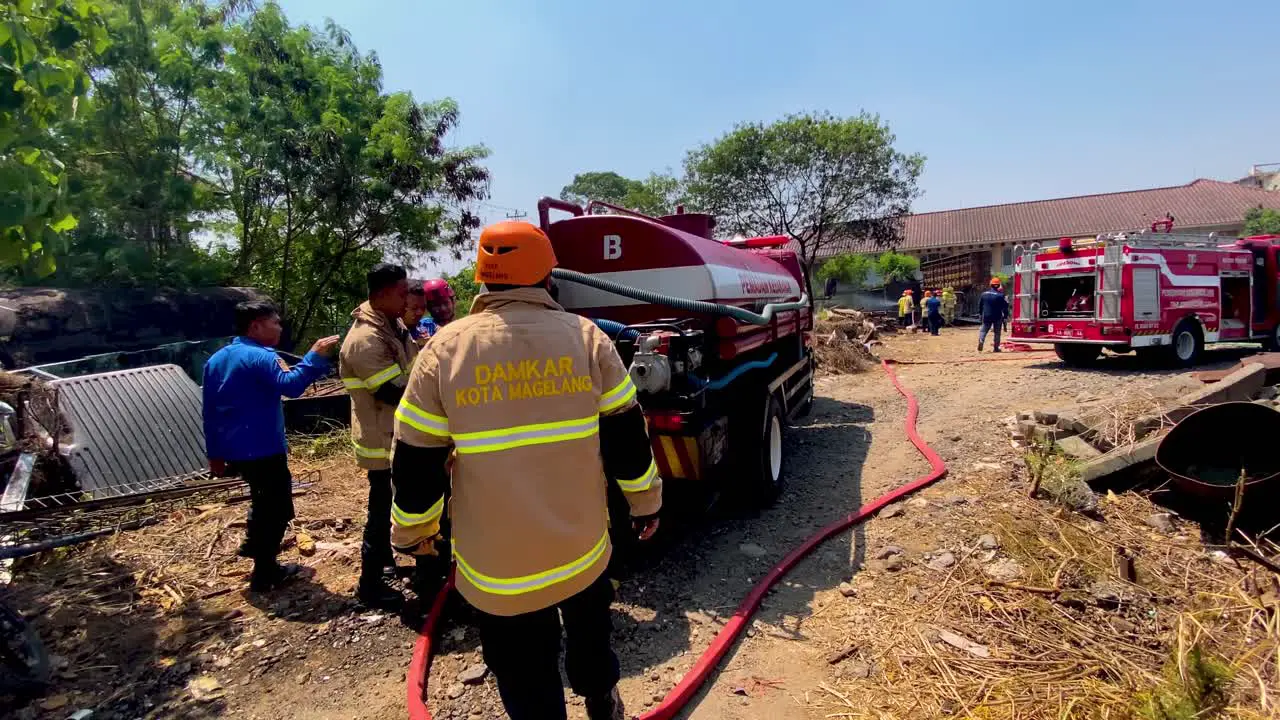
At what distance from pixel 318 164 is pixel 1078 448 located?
10543 millimetres

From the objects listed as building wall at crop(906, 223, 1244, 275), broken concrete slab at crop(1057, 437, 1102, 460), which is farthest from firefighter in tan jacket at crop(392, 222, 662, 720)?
building wall at crop(906, 223, 1244, 275)

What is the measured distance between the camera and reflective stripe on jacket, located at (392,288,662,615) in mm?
1797

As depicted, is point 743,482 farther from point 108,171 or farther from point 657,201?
point 657,201

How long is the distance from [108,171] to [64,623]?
7.93 metres

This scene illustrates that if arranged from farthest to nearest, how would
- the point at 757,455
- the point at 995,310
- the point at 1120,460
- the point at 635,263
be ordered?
the point at 995,310 < the point at 1120,460 < the point at 757,455 < the point at 635,263

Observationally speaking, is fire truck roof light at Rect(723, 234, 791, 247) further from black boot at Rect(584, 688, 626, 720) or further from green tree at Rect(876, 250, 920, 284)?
green tree at Rect(876, 250, 920, 284)

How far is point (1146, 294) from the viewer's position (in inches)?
398

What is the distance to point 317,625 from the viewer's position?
334cm

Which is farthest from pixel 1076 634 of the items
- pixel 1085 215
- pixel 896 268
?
pixel 1085 215

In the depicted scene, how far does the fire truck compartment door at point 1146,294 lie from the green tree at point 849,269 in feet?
58.4

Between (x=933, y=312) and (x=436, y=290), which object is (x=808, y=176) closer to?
(x=933, y=312)

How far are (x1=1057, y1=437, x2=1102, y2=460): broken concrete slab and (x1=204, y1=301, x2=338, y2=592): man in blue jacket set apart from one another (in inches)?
220

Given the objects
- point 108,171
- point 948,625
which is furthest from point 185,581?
point 108,171

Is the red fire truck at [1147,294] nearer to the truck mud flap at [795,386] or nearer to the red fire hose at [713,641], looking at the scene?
the truck mud flap at [795,386]
